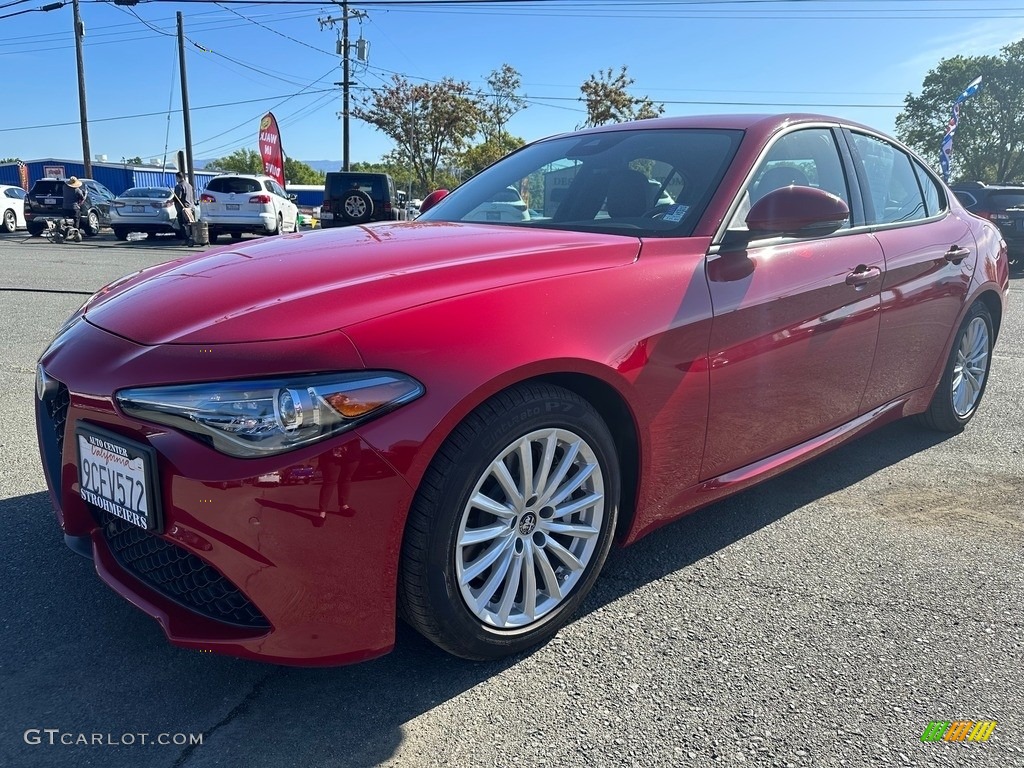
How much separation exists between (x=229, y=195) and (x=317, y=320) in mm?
17744

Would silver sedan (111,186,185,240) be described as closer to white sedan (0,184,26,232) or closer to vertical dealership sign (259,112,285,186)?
white sedan (0,184,26,232)

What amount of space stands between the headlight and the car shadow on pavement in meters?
0.71

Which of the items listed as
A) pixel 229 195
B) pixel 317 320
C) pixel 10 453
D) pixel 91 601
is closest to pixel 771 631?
pixel 317 320

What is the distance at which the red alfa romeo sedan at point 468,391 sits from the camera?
69.1 inches

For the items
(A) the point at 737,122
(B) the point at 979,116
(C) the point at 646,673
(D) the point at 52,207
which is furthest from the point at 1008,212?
(B) the point at 979,116

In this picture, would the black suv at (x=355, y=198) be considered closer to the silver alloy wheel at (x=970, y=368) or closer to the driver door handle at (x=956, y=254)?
the silver alloy wheel at (x=970, y=368)

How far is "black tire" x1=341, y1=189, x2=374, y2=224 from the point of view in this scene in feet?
57.9

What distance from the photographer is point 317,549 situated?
1.75 m

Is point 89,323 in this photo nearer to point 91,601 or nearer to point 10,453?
point 91,601

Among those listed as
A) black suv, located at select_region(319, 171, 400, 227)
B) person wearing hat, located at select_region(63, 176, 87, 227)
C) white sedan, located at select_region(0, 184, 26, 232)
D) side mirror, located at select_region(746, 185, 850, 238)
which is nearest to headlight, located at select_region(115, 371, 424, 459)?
side mirror, located at select_region(746, 185, 850, 238)

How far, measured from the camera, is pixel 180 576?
1916 mm

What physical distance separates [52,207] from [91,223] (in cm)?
96

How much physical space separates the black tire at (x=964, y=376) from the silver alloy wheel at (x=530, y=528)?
2639mm

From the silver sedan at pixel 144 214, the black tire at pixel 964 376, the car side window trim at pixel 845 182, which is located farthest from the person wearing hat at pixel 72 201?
the black tire at pixel 964 376
